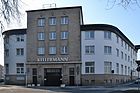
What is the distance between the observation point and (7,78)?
234ft

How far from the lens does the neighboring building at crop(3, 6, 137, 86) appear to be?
64.4 meters

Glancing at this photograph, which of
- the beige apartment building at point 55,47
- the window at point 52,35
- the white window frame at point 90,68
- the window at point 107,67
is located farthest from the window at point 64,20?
the window at point 107,67

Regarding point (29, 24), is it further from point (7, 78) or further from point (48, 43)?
point (7, 78)

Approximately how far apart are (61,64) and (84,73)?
17.7ft

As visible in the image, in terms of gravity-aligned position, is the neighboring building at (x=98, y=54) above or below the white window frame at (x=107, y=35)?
below

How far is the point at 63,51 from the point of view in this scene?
66.3 m

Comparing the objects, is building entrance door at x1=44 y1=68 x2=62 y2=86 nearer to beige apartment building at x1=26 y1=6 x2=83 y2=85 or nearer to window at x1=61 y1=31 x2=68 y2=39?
beige apartment building at x1=26 y1=6 x2=83 y2=85

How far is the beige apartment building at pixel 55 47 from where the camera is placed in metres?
65.0

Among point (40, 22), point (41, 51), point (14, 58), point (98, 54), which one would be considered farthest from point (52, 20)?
point (14, 58)

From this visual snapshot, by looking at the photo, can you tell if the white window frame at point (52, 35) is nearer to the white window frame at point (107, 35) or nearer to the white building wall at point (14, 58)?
the white building wall at point (14, 58)

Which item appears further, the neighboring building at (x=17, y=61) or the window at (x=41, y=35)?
the neighboring building at (x=17, y=61)

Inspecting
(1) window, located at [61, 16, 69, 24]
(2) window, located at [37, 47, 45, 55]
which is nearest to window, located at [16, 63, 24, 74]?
(2) window, located at [37, 47, 45, 55]

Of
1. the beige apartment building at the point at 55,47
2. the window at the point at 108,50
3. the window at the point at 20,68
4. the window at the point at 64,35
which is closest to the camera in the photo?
the beige apartment building at the point at 55,47

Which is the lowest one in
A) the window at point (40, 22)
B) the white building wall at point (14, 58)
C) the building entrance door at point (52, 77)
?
the building entrance door at point (52, 77)
